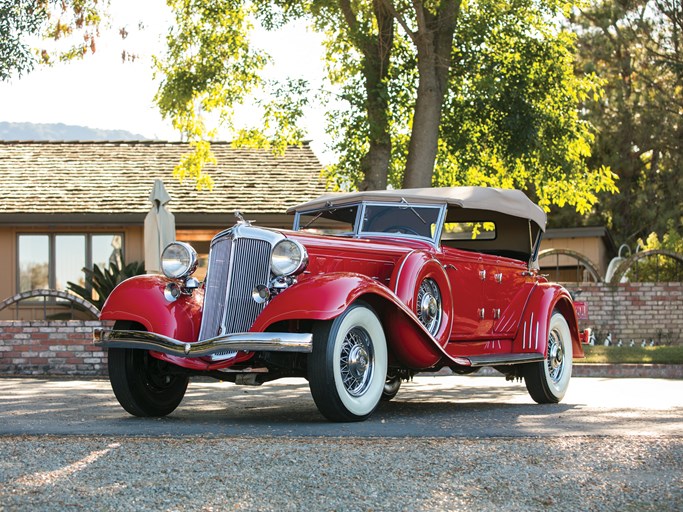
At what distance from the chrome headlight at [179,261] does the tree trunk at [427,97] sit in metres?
8.40

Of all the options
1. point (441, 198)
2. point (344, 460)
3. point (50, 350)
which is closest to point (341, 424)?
point (344, 460)

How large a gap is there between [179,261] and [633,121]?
30.6 m

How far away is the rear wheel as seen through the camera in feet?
25.7

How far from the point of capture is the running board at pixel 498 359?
27.5 ft

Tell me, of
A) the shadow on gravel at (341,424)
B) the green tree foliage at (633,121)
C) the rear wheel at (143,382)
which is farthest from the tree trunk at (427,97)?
the green tree foliage at (633,121)

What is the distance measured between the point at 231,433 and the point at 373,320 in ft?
4.65

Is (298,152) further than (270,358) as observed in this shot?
Yes

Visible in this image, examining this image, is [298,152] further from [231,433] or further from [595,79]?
[231,433]

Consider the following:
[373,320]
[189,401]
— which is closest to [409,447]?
[373,320]

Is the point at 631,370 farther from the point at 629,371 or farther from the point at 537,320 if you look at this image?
the point at 537,320

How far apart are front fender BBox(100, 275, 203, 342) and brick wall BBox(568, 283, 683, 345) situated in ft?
43.1

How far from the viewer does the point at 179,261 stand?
26.6 feet

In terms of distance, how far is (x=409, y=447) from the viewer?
19.5ft

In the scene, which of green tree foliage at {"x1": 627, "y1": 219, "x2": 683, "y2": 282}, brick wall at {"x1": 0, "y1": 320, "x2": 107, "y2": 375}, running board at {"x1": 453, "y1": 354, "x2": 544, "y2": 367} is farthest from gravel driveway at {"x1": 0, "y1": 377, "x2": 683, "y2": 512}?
green tree foliage at {"x1": 627, "y1": 219, "x2": 683, "y2": 282}
